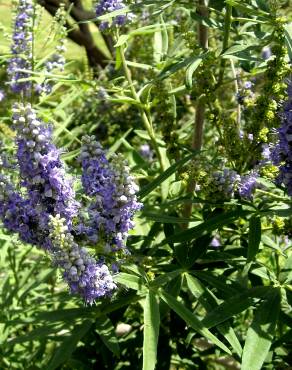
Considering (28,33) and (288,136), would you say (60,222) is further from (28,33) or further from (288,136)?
(28,33)

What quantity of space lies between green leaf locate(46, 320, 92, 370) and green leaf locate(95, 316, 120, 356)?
0.09 m

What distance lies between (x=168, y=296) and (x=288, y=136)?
2.19 ft

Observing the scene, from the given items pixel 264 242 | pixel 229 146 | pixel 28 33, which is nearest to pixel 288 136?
pixel 229 146

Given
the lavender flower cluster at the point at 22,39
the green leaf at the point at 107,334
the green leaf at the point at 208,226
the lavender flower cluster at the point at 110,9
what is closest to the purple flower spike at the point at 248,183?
the green leaf at the point at 208,226

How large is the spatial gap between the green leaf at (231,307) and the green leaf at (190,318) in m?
0.06

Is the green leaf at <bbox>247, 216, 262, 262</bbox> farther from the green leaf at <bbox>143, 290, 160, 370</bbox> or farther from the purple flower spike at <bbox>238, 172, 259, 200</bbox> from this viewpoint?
the green leaf at <bbox>143, 290, 160, 370</bbox>

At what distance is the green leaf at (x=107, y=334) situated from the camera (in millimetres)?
2332

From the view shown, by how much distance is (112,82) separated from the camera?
2600 mm

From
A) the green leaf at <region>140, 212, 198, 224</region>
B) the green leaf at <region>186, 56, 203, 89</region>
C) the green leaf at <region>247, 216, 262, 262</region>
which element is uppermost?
the green leaf at <region>186, 56, 203, 89</region>

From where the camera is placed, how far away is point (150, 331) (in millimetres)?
1843

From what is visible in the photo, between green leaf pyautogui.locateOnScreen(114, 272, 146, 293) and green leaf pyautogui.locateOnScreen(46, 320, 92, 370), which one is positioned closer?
green leaf pyautogui.locateOnScreen(114, 272, 146, 293)

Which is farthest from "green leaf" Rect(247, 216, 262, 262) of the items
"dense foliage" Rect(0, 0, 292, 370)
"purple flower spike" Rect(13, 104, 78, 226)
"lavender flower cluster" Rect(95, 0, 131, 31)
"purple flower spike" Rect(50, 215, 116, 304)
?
"lavender flower cluster" Rect(95, 0, 131, 31)

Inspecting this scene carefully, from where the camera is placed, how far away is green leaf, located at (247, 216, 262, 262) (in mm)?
2055

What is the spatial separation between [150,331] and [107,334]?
608 millimetres
